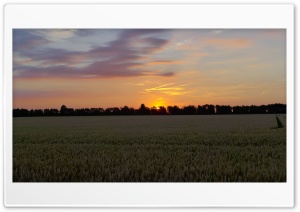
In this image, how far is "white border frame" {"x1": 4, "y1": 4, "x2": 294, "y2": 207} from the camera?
21.0ft

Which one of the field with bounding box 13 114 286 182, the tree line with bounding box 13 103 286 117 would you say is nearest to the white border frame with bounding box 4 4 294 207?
the field with bounding box 13 114 286 182

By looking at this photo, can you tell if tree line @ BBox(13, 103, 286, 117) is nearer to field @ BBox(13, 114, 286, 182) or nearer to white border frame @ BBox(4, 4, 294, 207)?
field @ BBox(13, 114, 286, 182)

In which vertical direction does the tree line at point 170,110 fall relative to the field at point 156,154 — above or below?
above

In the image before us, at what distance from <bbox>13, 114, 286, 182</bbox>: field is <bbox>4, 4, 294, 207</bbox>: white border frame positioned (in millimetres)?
128

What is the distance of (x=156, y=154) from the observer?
7.33 m

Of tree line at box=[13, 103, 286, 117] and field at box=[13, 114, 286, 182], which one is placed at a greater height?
tree line at box=[13, 103, 286, 117]
